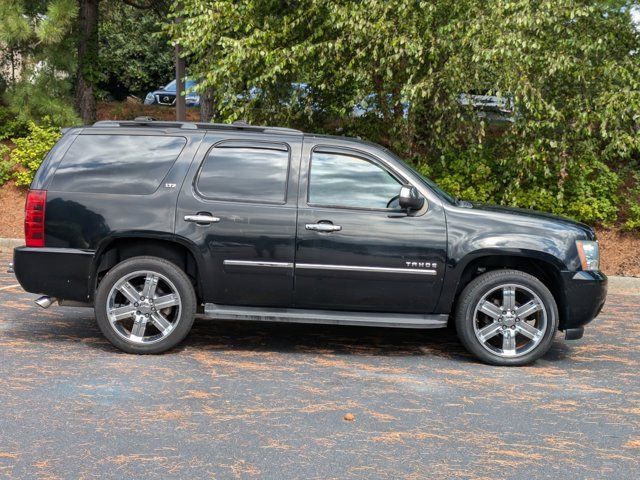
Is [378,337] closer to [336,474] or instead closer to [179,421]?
[179,421]

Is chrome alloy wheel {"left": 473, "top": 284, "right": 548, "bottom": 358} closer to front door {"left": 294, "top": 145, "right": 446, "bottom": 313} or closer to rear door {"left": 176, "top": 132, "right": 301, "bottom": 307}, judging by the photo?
front door {"left": 294, "top": 145, "right": 446, "bottom": 313}

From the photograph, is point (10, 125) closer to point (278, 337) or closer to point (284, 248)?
point (278, 337)

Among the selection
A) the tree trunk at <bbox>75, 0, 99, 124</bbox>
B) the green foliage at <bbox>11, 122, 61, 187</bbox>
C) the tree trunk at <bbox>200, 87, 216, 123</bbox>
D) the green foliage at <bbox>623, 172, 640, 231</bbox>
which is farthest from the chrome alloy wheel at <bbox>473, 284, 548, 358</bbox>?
the tree trunk at <bbox>75, 0, 99, 124</bbox>

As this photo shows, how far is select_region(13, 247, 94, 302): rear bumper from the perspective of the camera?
7641mm

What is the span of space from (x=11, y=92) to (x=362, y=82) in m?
8.17

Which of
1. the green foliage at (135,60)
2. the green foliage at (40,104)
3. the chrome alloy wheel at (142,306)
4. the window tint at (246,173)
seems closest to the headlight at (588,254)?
the window tint at (246,173)

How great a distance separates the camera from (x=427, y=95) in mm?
12844

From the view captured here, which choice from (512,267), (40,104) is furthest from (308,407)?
(40,104)

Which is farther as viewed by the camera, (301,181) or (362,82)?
(362,82)

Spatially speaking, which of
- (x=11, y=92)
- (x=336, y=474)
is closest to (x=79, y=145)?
(x=336, y=474)

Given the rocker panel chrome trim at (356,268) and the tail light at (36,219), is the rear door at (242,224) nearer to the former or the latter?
the rocker panel chrome trim at (356,268)

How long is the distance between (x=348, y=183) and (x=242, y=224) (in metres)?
0.96

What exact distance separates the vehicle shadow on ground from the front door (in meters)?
0.69

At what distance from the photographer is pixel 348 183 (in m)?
7.79
